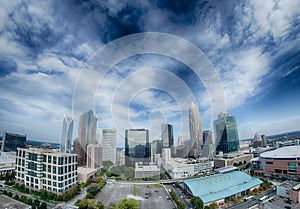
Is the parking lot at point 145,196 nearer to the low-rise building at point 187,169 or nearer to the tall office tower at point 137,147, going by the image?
the low-rise building at point 187,169

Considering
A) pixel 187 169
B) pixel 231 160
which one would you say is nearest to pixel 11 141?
pixel 187 169

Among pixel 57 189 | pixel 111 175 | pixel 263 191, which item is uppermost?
pixel 57 189

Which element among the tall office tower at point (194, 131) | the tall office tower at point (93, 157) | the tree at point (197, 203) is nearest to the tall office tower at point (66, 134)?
the tall office tower at point (93, 157)

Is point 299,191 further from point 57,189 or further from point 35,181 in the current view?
point 35,181

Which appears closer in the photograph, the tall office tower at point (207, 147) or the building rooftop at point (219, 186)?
the building rooftop at point (219, 186)

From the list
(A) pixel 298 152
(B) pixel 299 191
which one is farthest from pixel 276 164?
(B) pixel 299 191

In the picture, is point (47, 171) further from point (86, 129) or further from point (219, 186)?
point (86, 129)
